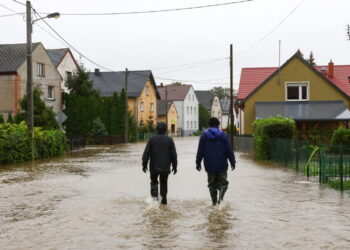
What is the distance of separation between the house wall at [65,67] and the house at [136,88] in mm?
7883

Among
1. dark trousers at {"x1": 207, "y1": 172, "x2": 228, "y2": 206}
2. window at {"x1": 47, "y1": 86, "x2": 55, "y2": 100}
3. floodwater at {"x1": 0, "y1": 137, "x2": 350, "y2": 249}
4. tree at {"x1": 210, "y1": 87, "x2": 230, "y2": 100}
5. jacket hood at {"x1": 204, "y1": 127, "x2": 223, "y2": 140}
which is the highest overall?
tree at {"x1": 210, "y1": 87, "x2": 230, "y2": 100}

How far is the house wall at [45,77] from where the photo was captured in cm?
4206

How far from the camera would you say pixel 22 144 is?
2253 cm

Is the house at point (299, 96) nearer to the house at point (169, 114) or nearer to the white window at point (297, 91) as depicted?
the white window at point (297, 91)

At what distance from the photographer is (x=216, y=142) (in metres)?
9.73

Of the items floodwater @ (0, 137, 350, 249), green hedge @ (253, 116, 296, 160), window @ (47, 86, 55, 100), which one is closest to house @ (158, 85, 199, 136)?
window @ (47, 86, 55, 100)

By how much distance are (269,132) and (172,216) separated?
14.6 m

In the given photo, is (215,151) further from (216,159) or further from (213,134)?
(213,134)

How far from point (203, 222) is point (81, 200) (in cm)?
366

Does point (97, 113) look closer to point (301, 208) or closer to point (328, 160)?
point (328, 160)

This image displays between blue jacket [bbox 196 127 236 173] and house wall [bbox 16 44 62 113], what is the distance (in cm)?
3432

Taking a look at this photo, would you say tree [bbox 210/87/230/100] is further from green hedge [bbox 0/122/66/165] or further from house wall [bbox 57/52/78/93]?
green hedge [bbox 0/122/66/165]

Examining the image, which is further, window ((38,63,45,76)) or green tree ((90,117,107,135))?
green tree ((90,117,107,135))

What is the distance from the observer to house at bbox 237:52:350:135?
34594 mm
